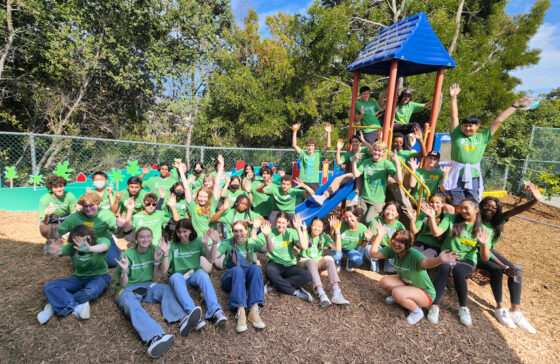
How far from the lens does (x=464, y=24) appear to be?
1498cm

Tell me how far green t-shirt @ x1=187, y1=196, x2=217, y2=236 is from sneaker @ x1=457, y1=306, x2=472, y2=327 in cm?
365

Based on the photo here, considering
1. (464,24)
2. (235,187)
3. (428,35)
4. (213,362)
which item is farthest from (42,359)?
(464,24)

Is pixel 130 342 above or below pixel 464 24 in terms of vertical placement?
below

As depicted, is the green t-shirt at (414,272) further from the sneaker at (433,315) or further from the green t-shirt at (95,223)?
the green t-shirt at (95,223)

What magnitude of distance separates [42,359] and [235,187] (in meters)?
3.47

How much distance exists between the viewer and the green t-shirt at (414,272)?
3.39m

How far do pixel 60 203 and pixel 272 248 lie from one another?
3.52m

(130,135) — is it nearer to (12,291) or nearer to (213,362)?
(12,291)

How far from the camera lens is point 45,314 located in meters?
3.05

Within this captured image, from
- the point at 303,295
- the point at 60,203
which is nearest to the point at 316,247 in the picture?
the point at 303,295

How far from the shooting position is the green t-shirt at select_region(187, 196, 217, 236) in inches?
178

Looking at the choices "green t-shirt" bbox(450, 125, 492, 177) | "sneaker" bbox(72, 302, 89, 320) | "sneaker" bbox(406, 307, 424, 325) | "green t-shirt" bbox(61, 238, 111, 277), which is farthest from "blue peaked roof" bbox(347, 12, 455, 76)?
"sneaker" bbox(72, 302, 89, 320)

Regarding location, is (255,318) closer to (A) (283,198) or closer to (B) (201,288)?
(B) (201,288)

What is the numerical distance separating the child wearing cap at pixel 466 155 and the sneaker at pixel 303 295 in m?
2.73
